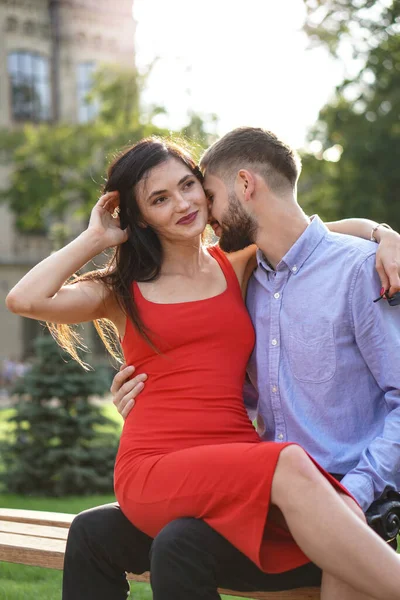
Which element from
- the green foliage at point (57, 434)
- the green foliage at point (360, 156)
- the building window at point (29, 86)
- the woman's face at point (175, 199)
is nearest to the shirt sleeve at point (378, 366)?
the woman's face at point (175, 199)

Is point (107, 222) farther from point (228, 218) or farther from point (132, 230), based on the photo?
point (228, 218)

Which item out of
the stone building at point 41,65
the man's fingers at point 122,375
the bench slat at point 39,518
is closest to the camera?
the man's fingers at point 122,375

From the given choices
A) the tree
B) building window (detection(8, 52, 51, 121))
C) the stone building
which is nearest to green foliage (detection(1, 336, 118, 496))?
the tree

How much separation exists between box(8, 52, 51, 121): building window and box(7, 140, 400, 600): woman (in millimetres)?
32808

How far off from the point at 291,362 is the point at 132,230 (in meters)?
0.93

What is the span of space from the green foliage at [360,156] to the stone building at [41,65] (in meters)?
14.9

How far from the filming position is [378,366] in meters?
3.09

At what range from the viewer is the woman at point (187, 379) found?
2.55m

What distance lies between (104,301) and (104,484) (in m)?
5.71

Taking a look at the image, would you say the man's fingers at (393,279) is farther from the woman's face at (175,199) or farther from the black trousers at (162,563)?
the black trousers at (162,563)

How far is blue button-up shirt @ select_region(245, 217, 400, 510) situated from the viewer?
10.1ft

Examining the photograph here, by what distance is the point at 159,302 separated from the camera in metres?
3.41

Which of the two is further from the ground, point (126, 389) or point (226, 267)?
point (226, 267)

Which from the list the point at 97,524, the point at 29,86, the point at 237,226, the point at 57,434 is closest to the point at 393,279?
the point at 237,226
